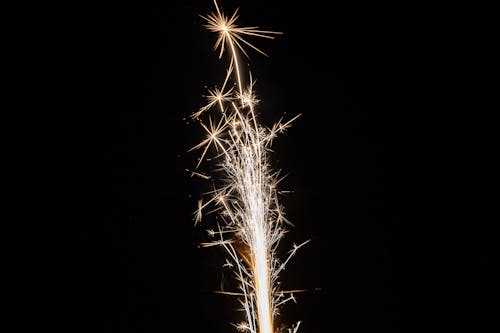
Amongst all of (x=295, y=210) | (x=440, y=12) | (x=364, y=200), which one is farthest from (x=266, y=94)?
(x=440, y=12)

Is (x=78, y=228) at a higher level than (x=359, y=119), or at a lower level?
lower

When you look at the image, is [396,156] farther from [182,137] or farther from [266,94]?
[182,137]

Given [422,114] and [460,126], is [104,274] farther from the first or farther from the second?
[460,126]

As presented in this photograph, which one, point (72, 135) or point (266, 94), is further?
point (72, 135)

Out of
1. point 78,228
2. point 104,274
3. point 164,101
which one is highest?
point 164,101

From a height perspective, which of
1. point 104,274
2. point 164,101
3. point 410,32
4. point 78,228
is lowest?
point 104,274

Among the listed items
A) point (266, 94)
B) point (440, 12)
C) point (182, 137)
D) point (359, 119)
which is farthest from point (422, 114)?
point (182, 137)
